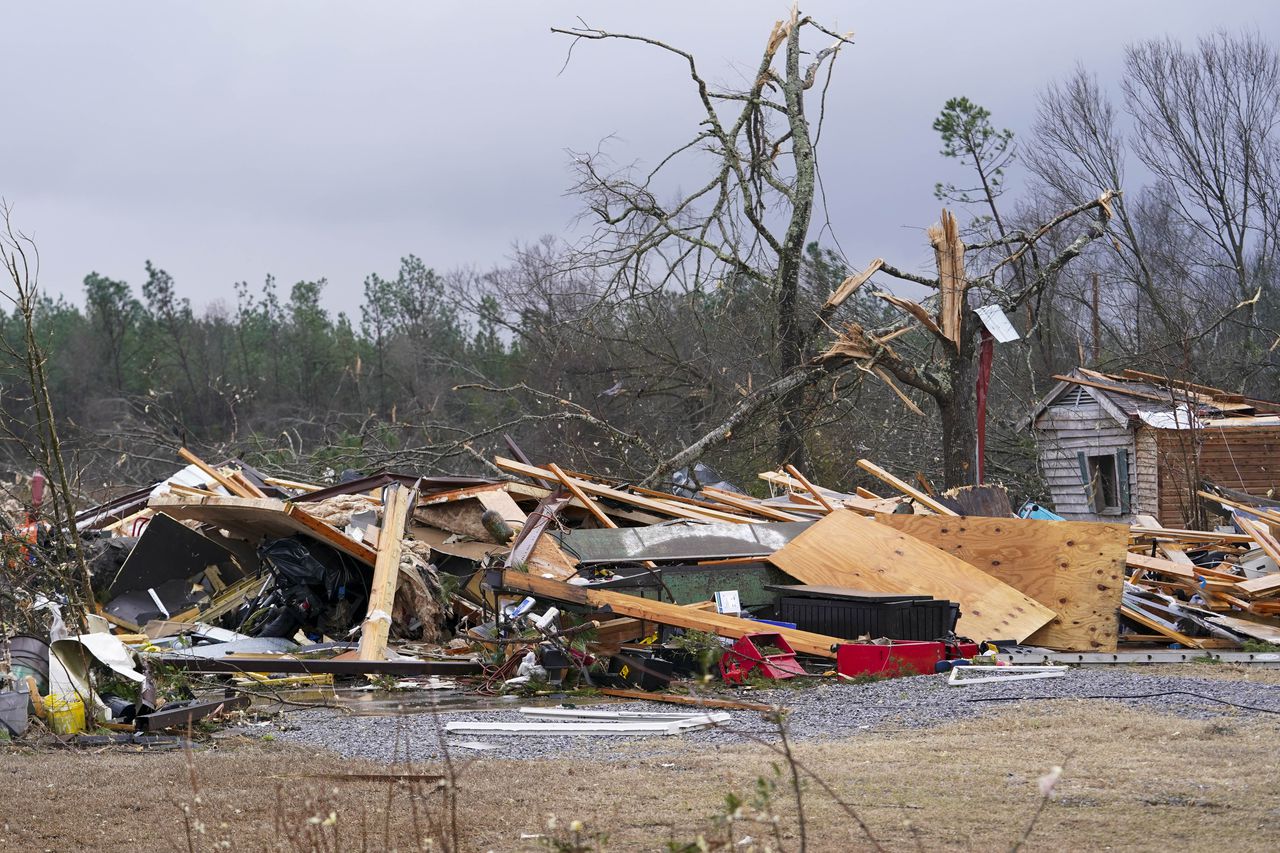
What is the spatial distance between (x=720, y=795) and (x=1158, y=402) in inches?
796

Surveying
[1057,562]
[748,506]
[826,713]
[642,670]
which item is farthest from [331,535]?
[1057,562]

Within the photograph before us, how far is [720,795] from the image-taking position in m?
5.04

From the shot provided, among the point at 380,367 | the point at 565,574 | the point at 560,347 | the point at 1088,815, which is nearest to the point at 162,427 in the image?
the point at 560,347

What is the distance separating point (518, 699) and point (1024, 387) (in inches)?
973

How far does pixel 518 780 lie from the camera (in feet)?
18.0

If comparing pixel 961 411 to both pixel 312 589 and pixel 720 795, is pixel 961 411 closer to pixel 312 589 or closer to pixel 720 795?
pixel 312 589

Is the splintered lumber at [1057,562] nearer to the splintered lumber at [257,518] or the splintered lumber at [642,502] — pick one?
the splintered lumber at [642,502]

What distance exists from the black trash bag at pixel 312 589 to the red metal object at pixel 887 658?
467 centimetres

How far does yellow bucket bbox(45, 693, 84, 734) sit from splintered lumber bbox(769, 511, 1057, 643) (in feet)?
18.8

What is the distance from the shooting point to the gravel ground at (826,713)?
6.55m

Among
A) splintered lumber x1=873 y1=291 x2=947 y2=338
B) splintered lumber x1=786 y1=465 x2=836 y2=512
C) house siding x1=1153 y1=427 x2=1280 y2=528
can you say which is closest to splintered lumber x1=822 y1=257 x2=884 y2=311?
splintered lumber x1=873 y1=291 x2=947 y2=338

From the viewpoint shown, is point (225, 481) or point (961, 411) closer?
point (225, 481)

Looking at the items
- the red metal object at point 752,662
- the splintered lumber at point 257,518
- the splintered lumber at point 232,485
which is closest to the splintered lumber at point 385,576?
the splintered lumber at point 257,518

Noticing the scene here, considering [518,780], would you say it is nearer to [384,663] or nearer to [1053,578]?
[384,663]
